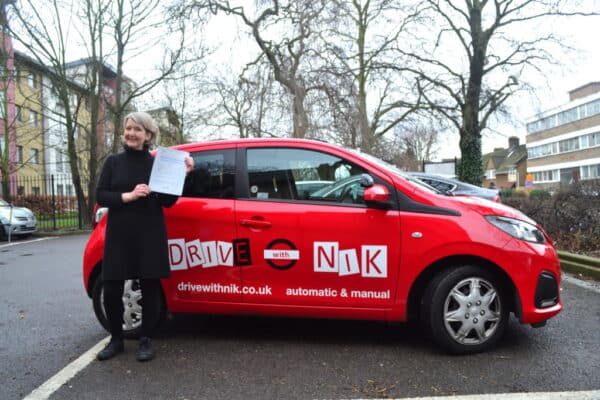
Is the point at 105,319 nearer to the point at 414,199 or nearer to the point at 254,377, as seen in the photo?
the point at 254,377

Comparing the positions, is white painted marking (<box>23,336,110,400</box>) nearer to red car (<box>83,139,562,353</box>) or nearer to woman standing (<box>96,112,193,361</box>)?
woman standing (<box>96,112,193,361</box>)

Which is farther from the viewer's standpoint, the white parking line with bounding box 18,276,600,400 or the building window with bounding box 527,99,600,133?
the building window with bounding box 527,99,600,133

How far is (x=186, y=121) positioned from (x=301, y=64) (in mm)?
12048

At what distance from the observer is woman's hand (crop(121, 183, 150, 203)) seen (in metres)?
3.12

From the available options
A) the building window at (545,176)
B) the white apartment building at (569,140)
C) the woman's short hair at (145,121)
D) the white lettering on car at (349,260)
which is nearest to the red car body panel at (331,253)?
the white lettering on car at (349,260)

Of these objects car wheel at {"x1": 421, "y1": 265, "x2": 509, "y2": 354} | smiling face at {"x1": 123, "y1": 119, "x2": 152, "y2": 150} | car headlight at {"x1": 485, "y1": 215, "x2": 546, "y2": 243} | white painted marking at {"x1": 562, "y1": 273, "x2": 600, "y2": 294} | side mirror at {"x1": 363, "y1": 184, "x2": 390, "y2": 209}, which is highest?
smiling face at {"x1": 123, "y1": 119, "x2": 152, "y2": 150}

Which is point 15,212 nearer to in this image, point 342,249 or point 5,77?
point 5,77

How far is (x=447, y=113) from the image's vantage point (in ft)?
69.2

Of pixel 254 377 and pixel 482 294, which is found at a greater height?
pixel 482 294

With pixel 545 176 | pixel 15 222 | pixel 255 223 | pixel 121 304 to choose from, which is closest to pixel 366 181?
pixel 255 223

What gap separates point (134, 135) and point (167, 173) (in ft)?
1.26

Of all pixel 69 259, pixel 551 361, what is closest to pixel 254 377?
pixel 551 361

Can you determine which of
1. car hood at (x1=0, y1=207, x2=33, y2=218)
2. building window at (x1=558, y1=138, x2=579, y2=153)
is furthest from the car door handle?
building window at (x1=558, y1=138, x2=579, y2=153)

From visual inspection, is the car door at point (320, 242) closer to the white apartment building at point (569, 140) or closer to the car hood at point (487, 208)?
the car hood at point (487, 208)
